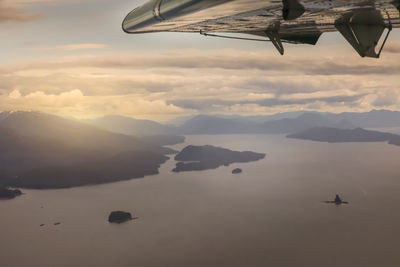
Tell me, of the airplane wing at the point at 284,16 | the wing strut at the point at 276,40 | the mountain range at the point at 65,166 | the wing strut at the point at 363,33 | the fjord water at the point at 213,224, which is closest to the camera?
the airplane wing at the point at 284,16

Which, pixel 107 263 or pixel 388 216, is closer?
pixel 107 263

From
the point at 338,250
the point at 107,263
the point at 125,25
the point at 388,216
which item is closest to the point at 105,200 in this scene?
the point at 107,263

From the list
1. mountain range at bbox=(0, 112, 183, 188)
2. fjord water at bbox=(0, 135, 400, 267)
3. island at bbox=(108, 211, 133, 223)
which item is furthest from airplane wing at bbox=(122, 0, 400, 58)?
mountain range at bbox=(0, 112, 183, 188)

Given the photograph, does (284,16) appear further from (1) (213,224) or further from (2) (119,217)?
(2) (119,217)

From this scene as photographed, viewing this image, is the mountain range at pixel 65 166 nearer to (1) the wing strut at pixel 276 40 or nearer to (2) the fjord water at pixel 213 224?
(2) the fjord water at pixel 213 224

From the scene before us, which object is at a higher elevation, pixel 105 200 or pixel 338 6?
pixel 338 6

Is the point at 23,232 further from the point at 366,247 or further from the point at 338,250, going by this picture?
the point at 366,247

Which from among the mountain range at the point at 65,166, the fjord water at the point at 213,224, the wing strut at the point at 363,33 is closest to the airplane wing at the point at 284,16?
the wing strut at the point at 363,33
